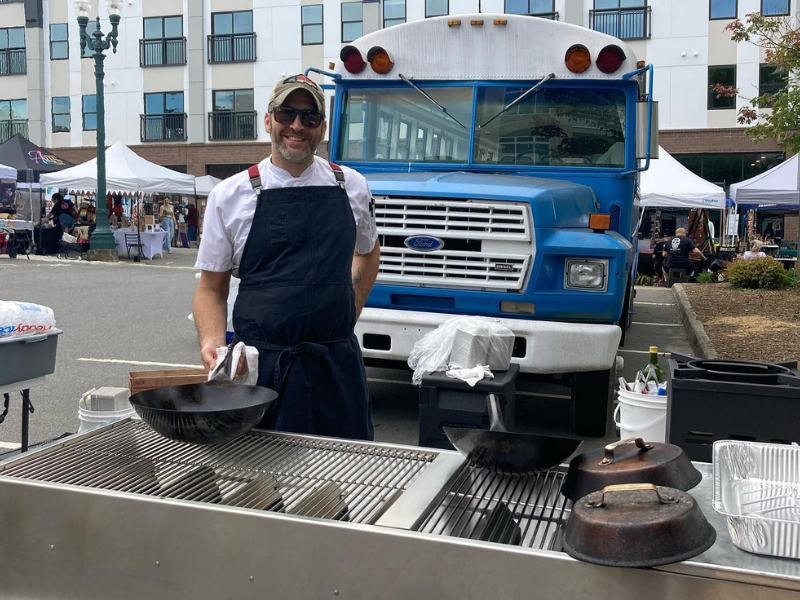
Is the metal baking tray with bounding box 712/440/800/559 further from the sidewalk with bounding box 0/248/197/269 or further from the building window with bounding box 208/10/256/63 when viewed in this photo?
the building window with bounding box 208/10/256/63

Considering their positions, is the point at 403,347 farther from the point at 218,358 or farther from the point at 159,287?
the point at 159,287

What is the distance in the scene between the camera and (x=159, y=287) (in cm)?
1541

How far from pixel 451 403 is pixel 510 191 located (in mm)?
1582

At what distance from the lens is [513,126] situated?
643 centimetres

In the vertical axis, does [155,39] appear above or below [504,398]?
above

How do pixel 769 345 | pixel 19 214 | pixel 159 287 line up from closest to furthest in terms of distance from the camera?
pixel 769 345
pixel 159 287
pixel 19 214

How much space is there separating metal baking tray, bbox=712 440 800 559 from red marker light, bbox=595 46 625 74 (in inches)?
180

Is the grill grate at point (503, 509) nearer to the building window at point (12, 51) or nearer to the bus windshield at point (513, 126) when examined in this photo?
the bus windshield at point (513, 126)

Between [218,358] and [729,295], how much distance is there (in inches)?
505

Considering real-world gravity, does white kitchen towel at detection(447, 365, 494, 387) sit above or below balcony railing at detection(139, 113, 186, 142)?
below

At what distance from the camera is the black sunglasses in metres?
2.87

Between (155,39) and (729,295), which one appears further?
(155,39)

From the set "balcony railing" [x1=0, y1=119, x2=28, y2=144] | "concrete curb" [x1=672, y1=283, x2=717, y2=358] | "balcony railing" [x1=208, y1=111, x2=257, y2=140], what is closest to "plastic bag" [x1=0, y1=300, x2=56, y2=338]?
"concrete curb" [x1=672, y1=283, x2=717, y2=358]

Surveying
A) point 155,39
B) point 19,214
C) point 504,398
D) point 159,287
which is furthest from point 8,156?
point 504,398
